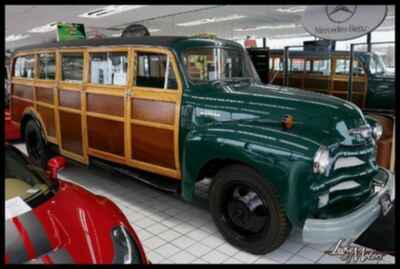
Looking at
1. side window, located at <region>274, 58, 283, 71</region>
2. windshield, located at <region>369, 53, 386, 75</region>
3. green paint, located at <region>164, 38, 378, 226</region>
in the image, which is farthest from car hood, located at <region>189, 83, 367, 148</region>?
side window, located at <region>274, 58, 283, 71</region>

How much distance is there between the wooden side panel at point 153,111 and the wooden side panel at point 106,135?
11.2 inches

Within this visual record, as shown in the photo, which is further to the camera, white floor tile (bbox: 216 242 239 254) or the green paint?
white floor tile (bbox: 216 242 239 254)

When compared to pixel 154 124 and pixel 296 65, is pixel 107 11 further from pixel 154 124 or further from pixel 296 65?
pixel 154 124

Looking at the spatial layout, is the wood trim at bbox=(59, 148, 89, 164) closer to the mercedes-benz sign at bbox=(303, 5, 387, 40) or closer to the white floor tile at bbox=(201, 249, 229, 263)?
the white floor tile at bbox=(201, 249, 229, 263)

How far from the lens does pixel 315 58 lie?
8.34 meters

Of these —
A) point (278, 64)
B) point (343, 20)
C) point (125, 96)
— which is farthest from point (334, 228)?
point (278, 64)

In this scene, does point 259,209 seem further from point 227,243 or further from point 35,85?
point 35,85

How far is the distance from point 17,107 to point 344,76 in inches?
260

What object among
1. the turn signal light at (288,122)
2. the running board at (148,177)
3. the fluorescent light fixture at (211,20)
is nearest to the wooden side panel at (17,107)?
the running board at (148,177)

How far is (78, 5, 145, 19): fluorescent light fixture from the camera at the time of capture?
30.9ft

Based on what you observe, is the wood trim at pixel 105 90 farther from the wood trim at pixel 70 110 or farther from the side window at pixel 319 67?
the side window at pixel 319 67

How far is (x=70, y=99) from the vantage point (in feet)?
14.0

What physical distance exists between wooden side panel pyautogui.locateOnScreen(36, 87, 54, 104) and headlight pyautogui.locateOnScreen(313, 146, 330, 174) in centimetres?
350

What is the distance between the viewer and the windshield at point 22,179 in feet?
6.83
